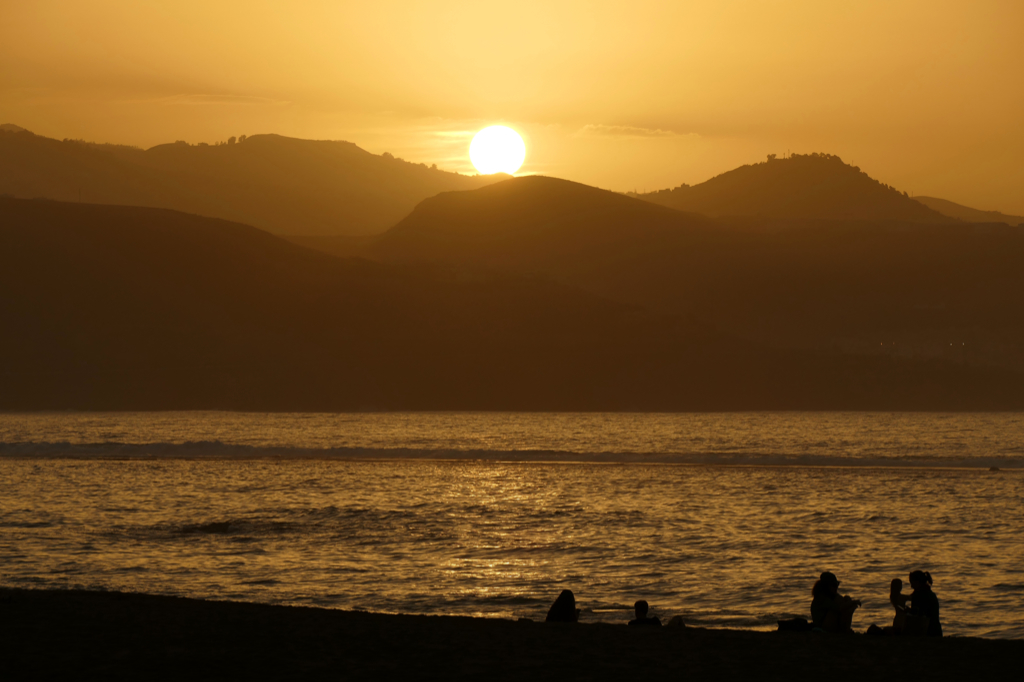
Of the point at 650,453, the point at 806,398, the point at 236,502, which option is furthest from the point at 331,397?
the point at 236,502

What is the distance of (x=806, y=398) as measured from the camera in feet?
509

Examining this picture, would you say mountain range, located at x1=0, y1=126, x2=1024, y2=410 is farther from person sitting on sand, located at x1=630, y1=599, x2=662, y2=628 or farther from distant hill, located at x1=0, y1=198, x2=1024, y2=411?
person sitting on sand, located at x1=630, y1=599, x2=662, y2=628

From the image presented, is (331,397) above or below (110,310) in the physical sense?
below

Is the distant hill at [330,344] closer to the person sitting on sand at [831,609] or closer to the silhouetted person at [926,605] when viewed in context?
the person sitting on sand at [831,609]

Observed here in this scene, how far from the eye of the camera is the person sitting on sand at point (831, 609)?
13969 millimetres

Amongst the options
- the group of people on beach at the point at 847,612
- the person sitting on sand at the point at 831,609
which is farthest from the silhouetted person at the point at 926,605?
the person sitting on sand at the point at 831,609

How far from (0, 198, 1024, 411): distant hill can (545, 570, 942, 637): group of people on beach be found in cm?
13335

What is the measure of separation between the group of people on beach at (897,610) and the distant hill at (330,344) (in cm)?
13454

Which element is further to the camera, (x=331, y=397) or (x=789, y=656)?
(x=331, y=397)

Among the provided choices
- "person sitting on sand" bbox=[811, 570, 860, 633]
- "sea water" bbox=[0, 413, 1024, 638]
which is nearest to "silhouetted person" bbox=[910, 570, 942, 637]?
"person sitting on sand" bbox=[811, 570, 860, 633]

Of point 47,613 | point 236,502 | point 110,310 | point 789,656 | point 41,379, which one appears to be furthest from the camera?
point 110,310

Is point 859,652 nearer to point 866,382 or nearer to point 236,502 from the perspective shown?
point 236,502

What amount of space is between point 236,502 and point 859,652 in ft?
79.4

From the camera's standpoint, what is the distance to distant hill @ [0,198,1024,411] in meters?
151
